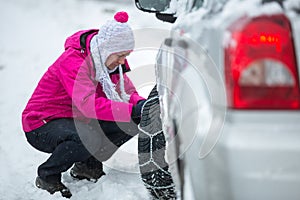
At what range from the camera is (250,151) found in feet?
5.33

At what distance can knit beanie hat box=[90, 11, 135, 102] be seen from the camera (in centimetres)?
317

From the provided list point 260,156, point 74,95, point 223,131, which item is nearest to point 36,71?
point 74,95

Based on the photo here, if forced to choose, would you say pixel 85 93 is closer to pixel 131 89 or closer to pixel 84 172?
pixel 131 89

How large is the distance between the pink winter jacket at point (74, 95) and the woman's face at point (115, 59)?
0.13 meters

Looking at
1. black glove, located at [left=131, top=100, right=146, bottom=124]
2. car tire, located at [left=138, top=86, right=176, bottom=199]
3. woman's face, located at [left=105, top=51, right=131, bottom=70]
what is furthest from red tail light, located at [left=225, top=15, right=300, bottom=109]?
woman's face, located at [left=105, top=51, right=131, bottom=70]

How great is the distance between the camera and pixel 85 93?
3.06 metres

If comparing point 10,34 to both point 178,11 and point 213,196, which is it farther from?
point 213,196

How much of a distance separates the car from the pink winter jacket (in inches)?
51.2

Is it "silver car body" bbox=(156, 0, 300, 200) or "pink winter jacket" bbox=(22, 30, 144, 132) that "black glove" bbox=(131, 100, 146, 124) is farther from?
"silver car body" bbox=(156, 0, 300, 200)

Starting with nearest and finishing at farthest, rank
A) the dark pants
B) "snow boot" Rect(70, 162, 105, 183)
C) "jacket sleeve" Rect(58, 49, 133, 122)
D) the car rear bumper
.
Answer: the car rear bumper < "jacket sleeve" Rect(58, 49, 133, 122) < the dark pants < "snow boot" Rect(70, 162, 105, 183)

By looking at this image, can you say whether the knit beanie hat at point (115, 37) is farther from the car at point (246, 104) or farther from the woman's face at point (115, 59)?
the car at point (246, 104)

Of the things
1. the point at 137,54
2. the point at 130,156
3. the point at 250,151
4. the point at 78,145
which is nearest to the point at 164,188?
the point at 78,145

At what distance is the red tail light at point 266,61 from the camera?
1.69 meters

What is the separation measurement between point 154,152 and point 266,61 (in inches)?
57.7
